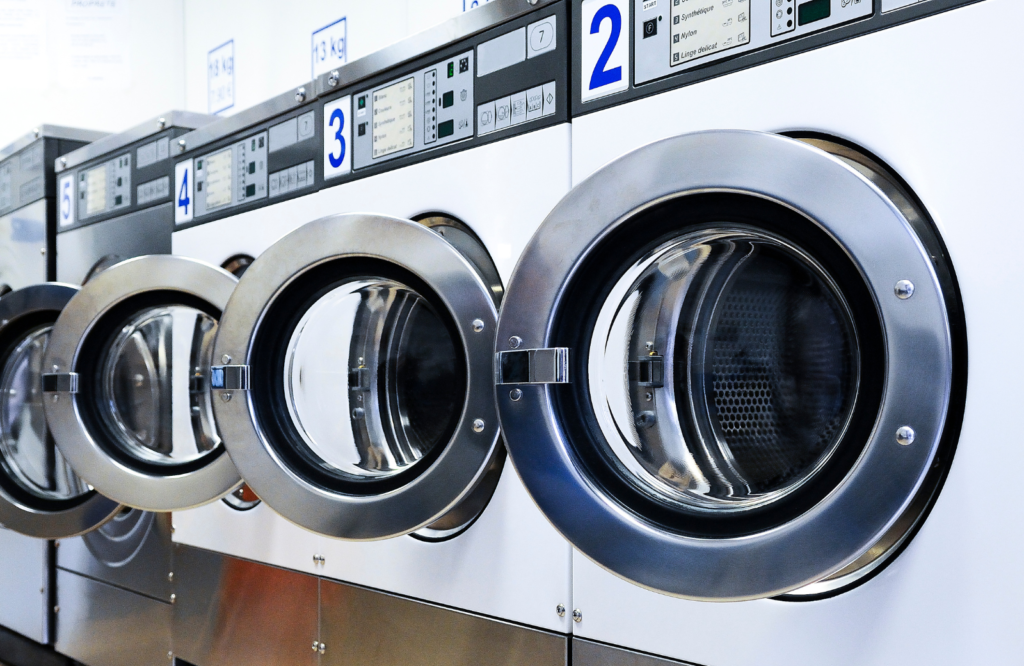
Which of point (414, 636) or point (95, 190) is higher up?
point (95, 190)

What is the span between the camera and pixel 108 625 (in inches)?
78.0

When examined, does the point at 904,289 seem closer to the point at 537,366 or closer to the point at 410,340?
the point at 537,366

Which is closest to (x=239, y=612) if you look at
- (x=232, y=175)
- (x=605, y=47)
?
(x=232, y=175)

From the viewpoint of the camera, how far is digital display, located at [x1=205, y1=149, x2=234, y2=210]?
1.65 m

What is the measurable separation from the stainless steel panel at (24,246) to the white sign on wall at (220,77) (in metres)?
0.70

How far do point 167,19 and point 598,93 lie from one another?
8.45 feet

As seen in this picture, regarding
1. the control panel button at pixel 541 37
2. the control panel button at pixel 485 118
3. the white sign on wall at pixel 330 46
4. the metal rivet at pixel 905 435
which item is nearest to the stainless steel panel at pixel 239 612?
the control panel button at pixel 485 118

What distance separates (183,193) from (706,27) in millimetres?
1239

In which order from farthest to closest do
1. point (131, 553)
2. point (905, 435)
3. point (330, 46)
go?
point (330, 46) → point (131, 553) → point (905, 435)

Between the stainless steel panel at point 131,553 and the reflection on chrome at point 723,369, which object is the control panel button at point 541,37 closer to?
the reflection on chrome at point 723,369

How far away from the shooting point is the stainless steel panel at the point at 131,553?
71.1 inches

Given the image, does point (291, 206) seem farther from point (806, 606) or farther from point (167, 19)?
point (167, 19)

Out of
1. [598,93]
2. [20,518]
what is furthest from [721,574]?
[20,518]

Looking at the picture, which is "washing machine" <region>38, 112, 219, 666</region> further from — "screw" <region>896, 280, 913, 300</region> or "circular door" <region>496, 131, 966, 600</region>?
"screw" <region>896, 280, 913, 300</region>
